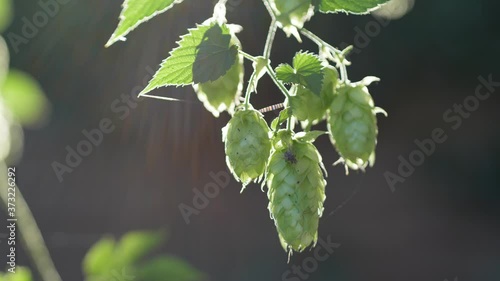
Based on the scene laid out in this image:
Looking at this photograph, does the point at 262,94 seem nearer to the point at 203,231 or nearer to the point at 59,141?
the point at 203,231

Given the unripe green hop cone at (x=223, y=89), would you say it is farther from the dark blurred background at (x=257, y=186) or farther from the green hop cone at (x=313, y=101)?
the dark blurred background at (x=257, y=186)

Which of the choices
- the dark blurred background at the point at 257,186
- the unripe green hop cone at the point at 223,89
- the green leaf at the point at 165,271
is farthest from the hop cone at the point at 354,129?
the dark blurred background at the point at 257,186

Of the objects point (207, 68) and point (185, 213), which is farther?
point (185, 213)

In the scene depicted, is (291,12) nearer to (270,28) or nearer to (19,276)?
(270,28)

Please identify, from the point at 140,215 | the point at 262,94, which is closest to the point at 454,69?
the point at 262,94

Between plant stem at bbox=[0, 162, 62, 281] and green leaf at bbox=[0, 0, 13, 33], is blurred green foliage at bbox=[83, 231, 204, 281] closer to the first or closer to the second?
plant stem at bbox=[0, 162, 62, 281]

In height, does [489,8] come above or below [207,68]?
below
